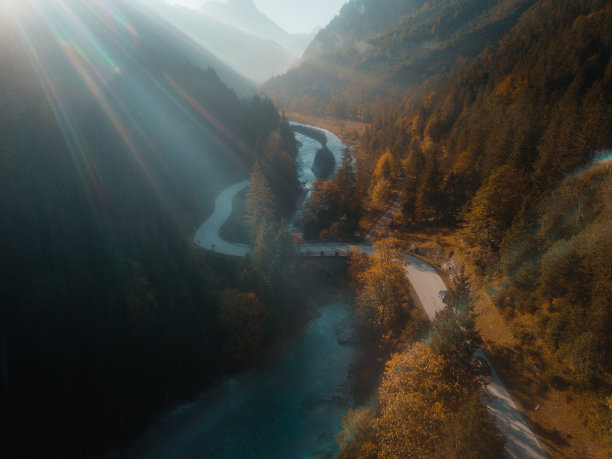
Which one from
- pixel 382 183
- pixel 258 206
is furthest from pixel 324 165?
pixel 258 206

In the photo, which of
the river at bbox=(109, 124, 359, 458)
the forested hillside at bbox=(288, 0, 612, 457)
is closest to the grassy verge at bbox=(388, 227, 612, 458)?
the forested hillside at bbox=(288, 0, 612, 457)

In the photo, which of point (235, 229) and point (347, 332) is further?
point (235, 229)

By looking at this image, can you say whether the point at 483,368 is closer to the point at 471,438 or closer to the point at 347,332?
the point at 471,438

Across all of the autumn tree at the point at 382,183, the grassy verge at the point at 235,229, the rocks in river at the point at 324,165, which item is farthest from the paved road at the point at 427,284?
the rocks in river at the point at 324,165

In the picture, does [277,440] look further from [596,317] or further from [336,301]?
[596,317]

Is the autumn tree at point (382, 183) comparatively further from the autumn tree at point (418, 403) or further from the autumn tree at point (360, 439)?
the autumn tree at point (360, 439)

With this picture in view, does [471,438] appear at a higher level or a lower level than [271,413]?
higher

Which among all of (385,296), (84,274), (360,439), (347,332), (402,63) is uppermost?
(402,63)
